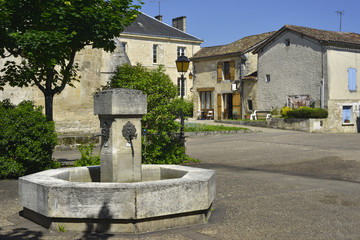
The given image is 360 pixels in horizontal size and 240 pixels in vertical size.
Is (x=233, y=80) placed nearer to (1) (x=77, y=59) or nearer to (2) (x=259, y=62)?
(2) (x=259, y=62)

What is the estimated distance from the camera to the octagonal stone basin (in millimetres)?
5254

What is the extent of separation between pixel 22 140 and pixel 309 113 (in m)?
18.4

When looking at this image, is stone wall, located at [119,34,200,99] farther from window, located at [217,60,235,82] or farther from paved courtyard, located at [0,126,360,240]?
paved courtyard, located at [0,126,360,240]

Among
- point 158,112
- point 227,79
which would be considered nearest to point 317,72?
point 227,79

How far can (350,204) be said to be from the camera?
700cm

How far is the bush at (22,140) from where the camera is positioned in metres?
9.32

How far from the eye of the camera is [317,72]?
84.8 feet

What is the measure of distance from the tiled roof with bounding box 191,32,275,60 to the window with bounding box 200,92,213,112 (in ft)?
9.94

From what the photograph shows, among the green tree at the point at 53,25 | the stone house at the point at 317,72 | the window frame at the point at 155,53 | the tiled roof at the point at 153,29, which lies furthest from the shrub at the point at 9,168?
the window frame at the point at 155,53

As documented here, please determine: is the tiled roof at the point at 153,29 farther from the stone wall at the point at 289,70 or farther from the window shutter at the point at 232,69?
the stone wall at the point at 289,70

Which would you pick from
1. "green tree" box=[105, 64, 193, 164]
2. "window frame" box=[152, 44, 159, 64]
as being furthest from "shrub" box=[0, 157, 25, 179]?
"window frame" box=[152, 44, 159, 64]

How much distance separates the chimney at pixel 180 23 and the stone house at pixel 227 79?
600cm

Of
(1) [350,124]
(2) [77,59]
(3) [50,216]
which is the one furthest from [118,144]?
(1) [350,124]

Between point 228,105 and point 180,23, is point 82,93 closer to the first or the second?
point 228,105
